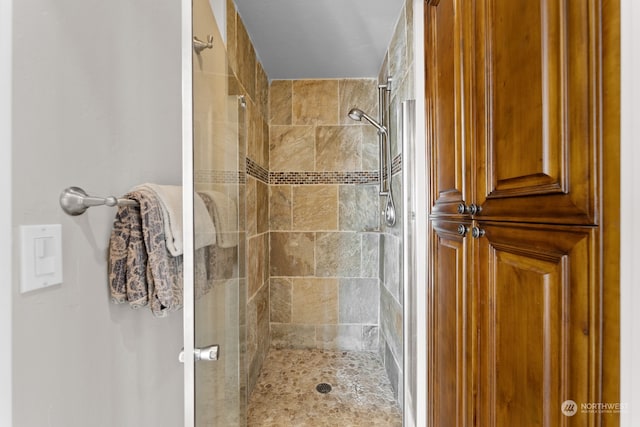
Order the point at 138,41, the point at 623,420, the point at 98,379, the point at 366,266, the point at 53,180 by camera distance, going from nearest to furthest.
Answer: the point at 623,420
the point at 53,180
the point at 98,379
the point at 138,41
the point at 366,266

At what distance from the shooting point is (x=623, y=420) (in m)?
0.38

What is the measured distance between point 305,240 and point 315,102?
1.21 meters

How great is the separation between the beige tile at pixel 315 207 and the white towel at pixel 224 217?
4.78 ft

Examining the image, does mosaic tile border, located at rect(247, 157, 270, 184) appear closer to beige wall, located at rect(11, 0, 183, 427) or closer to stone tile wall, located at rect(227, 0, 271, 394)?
stone tile wall, located at rect(227, 0, 271, 394)

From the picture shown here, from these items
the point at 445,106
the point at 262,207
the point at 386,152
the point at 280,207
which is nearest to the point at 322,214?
the point at 280,207

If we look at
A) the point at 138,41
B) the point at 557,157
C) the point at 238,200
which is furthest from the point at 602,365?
the point at 138,41

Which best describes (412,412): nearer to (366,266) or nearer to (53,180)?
(366,266)

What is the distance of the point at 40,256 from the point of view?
0.61 metres

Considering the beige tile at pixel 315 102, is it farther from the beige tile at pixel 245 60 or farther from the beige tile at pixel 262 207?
the beige tile at pixel 262 207

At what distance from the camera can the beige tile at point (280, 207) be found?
104 inches

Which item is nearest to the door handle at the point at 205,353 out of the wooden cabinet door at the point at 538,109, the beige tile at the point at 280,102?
the wooden cabinet door at the point at 538,109

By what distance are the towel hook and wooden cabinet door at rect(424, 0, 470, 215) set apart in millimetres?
711

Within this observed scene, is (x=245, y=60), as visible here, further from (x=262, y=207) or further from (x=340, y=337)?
(x=340, y=337)

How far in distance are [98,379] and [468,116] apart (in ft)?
3.80
